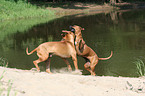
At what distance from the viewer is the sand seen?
4375mm

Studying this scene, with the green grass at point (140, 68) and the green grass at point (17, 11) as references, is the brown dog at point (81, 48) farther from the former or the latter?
the green grass at point (17, 11)

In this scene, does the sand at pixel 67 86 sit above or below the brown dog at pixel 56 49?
below

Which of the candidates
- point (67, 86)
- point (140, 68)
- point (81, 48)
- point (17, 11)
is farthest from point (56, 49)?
point (17, 11)

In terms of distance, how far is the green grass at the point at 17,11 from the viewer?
25.3m

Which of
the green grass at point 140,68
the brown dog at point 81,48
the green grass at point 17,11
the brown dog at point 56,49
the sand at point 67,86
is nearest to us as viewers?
the sand at point 67,86

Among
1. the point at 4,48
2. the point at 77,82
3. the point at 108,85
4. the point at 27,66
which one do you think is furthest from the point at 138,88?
the point at 4,48

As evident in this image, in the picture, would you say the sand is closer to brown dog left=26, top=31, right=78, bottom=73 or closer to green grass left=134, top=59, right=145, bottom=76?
green grass left=134, top=59, right=145, bottom=76

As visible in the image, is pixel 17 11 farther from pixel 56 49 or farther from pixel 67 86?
pixel 67 86

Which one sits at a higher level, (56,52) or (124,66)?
(56,52)

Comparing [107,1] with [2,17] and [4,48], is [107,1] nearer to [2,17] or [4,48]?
[2,17]

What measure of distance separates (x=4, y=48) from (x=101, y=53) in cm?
465

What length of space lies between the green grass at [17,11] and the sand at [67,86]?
790 inches

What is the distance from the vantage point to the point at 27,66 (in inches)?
346

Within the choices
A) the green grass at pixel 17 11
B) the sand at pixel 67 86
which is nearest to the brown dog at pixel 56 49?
the sand at pixel 67 86
